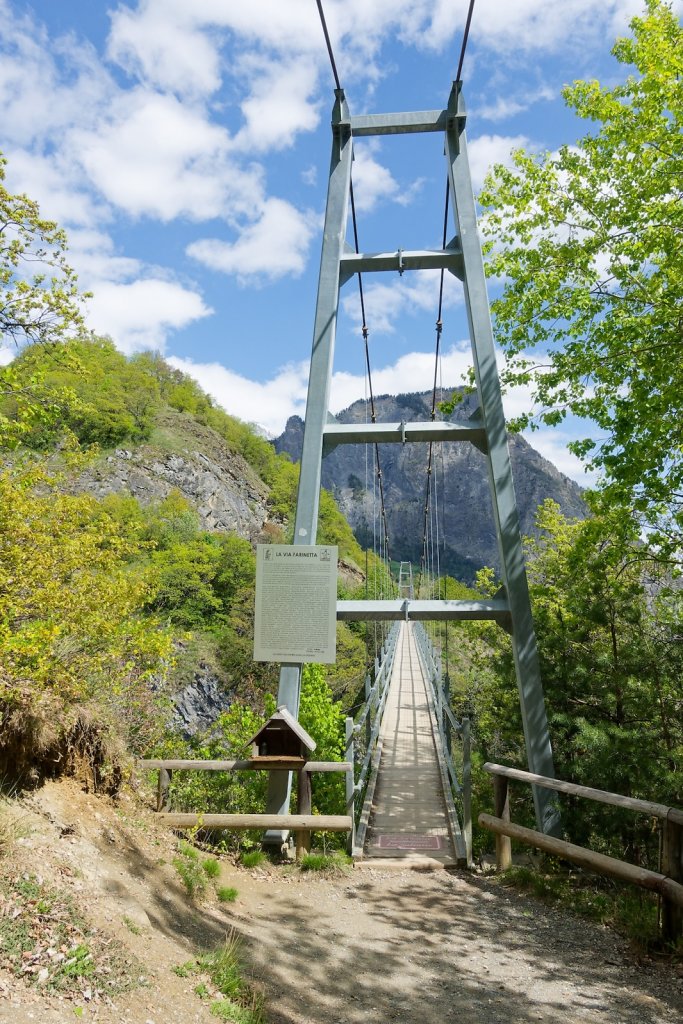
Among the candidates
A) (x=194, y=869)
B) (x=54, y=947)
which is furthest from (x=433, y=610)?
(x=54, y=947)

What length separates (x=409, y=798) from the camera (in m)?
6.96

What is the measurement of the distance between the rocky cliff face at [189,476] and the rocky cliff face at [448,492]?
68650 millimetres

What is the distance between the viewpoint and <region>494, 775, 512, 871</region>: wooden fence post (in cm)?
494

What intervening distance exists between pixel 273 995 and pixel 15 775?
1.66 metres

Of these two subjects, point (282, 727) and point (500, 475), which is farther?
point (500, 475)

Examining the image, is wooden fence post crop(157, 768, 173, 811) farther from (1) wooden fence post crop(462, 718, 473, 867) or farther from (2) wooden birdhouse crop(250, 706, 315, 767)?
(1) wooden fence post crop(462, 718, 473, 867)

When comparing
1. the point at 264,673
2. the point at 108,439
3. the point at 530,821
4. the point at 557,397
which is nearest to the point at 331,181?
the point at 557,397

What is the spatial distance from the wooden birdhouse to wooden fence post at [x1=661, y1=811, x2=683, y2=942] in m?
2.54

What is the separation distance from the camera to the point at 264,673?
18.2 metres

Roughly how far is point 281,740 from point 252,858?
0.83 m

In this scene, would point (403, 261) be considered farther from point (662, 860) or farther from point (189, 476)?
point (189, 476)

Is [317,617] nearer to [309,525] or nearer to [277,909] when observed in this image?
[309,525]

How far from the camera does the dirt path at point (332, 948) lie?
267 centimetres

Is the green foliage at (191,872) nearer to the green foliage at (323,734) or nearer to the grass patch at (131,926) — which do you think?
the grass patch at (131,926)
